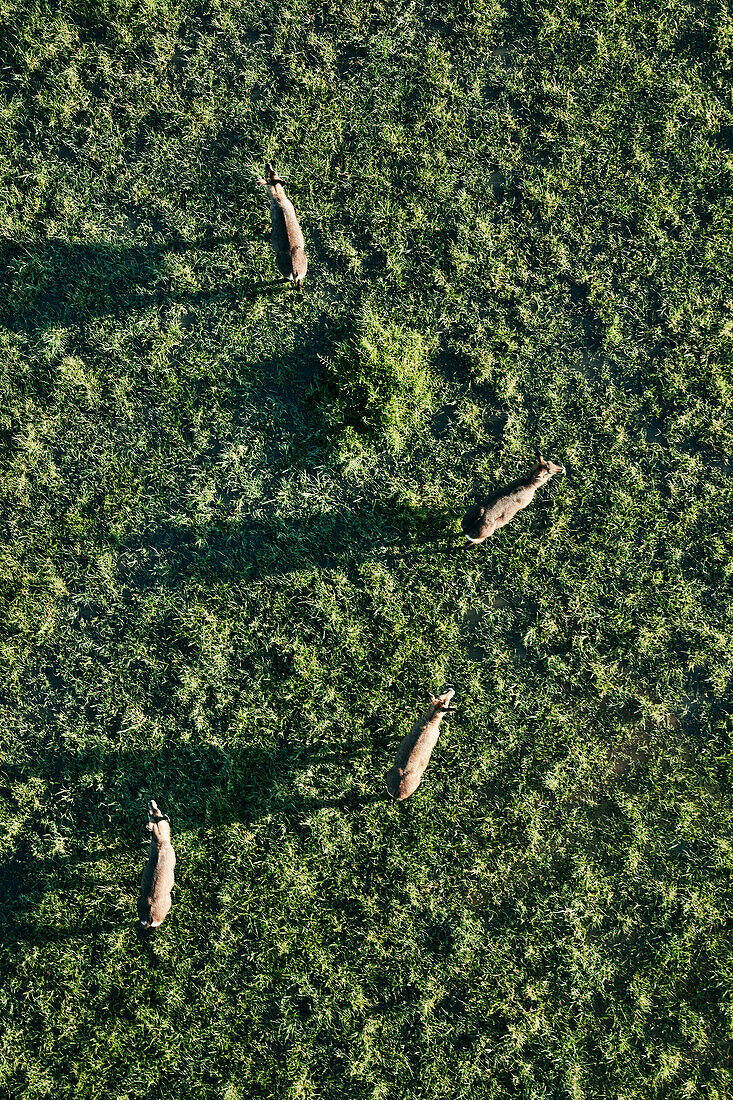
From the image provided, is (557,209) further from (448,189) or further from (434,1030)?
(434,1030)

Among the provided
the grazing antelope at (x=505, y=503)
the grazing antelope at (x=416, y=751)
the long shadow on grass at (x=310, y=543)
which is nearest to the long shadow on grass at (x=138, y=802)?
the grazing antelope at (x=416, y=751)

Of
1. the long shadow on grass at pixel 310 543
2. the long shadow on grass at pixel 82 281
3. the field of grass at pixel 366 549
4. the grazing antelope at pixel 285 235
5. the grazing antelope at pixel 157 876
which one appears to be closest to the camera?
the grazing antelope at pixel 157 876

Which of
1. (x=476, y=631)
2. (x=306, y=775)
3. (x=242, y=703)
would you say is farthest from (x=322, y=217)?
(x=306, y=775)

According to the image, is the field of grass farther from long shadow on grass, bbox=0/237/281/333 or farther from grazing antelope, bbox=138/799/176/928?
grazing antelope, bbox=138/799/176/928

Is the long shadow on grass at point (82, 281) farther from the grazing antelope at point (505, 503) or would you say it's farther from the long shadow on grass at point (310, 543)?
the grazing antelope at point (505, 503)

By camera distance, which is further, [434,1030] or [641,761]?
[641,761]

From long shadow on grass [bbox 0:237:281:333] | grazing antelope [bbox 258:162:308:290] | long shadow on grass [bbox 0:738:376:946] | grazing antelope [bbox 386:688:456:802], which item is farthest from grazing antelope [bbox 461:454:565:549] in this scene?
long shadow on grass [bbox 0:237:281:333]

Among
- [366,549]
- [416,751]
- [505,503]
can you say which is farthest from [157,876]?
[505,503]
